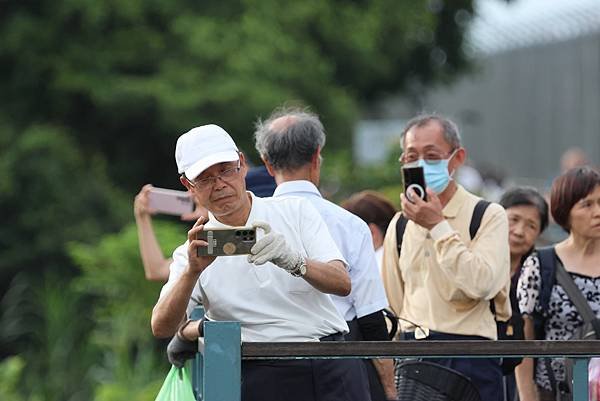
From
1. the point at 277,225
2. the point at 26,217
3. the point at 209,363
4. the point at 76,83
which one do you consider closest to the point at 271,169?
the point at 277,225

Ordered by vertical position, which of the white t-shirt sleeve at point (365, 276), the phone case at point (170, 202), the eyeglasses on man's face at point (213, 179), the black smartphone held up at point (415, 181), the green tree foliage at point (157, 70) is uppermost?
the green tree foliage at point (157, 70)

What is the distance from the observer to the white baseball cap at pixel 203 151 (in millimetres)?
4410

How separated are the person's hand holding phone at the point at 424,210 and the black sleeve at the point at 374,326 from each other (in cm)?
37

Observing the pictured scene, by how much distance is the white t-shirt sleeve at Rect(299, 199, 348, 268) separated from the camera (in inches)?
179

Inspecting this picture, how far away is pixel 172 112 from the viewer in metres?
19.0

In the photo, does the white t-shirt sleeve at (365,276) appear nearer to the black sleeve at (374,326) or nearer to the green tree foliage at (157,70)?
the black sleeve at (374,326)

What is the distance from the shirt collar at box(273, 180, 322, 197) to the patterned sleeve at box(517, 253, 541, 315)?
3.38 ft

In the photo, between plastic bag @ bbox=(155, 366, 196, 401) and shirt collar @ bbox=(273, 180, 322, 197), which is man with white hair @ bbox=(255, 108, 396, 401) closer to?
shirt collar @ bbox=(273, 180, 322, 197)

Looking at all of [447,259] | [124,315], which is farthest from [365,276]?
[124,315]

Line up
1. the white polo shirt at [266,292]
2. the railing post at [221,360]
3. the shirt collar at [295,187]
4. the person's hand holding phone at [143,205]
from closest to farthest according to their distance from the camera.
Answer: the railing post at [221,360] → the white polo shirt at [266,292] → the shirt collar at [295,187] → the person's hand holding phone at [143,205]

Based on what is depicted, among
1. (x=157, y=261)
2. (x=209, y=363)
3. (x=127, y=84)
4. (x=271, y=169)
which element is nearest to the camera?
(x=209, y=363)

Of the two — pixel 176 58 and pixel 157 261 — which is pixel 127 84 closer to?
pixel 176 58

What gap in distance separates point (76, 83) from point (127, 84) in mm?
821

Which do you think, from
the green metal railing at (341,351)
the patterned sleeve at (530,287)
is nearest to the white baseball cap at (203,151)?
the green metal railing at (341,351)
